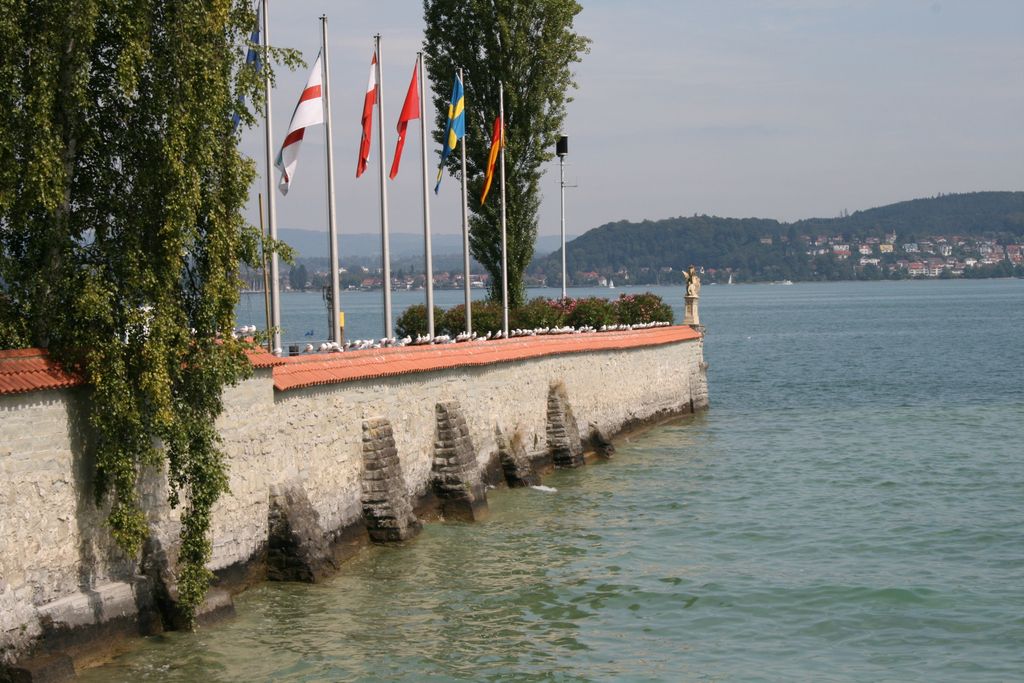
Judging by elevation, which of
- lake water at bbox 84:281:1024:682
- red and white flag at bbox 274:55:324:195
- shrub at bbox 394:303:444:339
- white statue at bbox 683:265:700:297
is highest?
red and white flag at bbox 274:55:324:195

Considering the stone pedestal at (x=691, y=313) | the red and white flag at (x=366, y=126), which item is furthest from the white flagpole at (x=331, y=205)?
the stone pedestal at (x=691, y=313)

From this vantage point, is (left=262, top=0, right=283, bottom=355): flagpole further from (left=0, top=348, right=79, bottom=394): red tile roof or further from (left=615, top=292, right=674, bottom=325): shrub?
(left=615, top=292, right=674, bottom=325): shrub

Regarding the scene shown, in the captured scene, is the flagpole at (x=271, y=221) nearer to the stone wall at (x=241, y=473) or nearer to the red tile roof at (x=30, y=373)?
the stone wall at (x=241, y=473)

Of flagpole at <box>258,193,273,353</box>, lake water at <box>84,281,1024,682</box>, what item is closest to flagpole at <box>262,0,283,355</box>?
flagpole at <box>258,193,273,353</box>

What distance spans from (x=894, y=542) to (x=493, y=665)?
34.4 ft

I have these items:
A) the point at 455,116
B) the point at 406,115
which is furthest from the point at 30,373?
the point at 455,116

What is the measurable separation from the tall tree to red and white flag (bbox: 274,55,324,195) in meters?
17.9

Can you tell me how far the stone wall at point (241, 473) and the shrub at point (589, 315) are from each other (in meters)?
10.6

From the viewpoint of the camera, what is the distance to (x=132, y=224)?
1592 centimetres

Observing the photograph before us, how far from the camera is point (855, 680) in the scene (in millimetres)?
16078

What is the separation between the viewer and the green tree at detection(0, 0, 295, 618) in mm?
14922

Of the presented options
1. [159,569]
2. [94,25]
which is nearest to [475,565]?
[159,569]

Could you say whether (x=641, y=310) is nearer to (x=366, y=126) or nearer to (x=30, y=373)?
(x=366, y=126)

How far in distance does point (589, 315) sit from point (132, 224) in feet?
89.3
